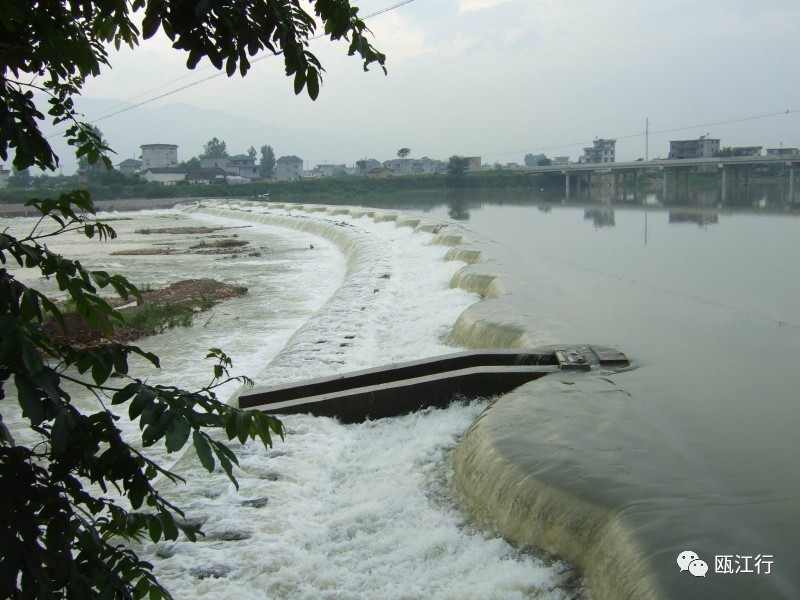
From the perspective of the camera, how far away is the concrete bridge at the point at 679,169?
4262 centimetres

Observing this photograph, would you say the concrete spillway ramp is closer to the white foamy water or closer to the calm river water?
the white foamy water

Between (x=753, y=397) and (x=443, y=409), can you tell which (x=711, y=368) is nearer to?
(x=753, y=397)

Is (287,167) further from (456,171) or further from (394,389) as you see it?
(394,389)

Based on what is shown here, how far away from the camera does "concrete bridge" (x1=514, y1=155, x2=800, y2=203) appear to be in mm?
42625

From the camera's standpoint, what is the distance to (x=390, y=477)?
5.02 metres

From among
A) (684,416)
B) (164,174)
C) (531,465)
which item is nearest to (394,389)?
(531,465)

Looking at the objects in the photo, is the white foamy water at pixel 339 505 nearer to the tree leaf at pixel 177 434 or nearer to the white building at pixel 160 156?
the tree leaf at pixel 177 434

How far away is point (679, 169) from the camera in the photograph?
184 ft

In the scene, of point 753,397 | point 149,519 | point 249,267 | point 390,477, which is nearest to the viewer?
point 149,519

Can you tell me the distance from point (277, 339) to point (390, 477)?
513cm

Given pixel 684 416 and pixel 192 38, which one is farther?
pixel 684 416

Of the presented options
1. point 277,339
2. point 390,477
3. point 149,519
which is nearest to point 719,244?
point 277,339

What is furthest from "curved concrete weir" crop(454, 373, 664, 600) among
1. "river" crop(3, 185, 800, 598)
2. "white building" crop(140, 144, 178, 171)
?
"white building" crop(140, 144, 178, 171)

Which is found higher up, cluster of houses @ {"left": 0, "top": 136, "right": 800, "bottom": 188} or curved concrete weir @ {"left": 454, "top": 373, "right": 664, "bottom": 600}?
cluster of houses @ {"left": 0, "top": 136, "right": 800, "bottom": 188}
